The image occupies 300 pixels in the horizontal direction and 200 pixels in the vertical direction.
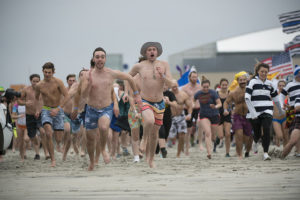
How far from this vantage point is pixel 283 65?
67.8 ft

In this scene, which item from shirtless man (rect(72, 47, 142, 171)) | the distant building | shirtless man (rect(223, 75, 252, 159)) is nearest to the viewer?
shirtless man (rect(72, 47, 142, 171))

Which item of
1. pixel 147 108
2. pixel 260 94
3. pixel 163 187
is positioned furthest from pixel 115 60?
pixel 163 187

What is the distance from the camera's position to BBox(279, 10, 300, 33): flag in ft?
70.8

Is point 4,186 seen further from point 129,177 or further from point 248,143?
point 248,143

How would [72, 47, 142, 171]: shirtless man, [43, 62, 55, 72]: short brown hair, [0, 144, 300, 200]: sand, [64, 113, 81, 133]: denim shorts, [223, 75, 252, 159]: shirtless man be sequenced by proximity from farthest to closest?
[64, 113, 81, 133]: denim shorts
[223, 75, 252, 159]: shirtless man
[43, 62, 55, 72]: short brown hair
[72, 47, 142, 171]: shirtless man
[0, 144, 300, 200]: sand

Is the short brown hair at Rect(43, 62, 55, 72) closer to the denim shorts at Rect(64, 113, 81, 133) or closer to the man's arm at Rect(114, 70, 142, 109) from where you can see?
the man's arm at Rect(114, 70, 142, 109)

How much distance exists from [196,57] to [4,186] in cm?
4654

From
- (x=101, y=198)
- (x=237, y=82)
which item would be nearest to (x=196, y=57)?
(x=237, y=82)

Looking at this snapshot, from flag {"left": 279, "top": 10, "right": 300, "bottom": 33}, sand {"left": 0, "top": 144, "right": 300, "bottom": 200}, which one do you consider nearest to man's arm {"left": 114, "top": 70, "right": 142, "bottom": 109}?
sand {"left": 0, "top": 144, "right": 300, "bottom": 200}

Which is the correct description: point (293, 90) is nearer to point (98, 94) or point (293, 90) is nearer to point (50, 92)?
point (98, 94)

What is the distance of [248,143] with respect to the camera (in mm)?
11984

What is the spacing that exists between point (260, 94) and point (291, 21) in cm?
1249

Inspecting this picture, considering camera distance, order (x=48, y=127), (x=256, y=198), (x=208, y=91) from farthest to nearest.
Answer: (x=208, y=91)
(x=48, y=127)
(x=256, y=198)

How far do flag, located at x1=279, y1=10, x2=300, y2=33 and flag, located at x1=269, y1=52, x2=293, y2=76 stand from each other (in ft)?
5.16
